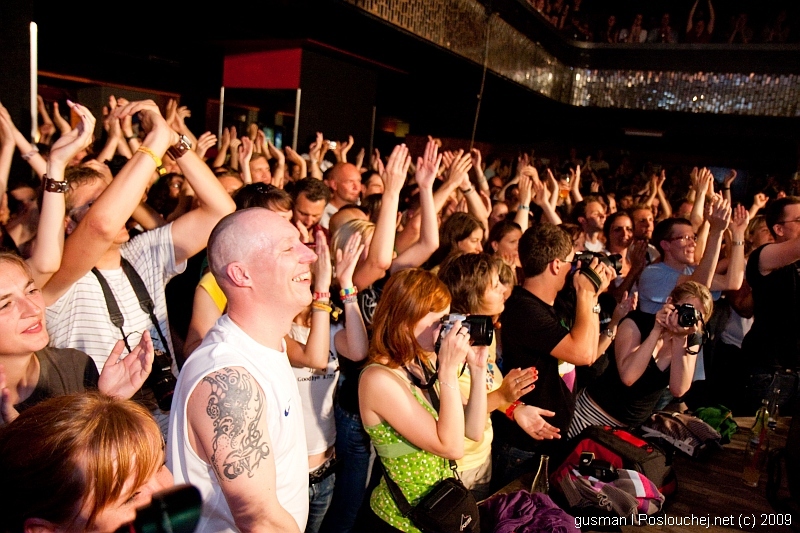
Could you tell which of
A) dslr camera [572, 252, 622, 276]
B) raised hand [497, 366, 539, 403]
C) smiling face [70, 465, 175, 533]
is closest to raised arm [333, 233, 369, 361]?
raised hand [497, 366, 539, 403]

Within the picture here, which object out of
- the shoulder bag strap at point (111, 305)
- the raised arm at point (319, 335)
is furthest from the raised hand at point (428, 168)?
the shoulder bag strap at point (111, 305)

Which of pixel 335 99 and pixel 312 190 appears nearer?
pixel 312 190

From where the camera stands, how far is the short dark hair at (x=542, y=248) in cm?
240

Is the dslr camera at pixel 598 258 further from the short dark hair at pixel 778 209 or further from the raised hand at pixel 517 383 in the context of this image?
the short dark hair at pixel 778 209

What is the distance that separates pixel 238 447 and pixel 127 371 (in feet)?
1.71

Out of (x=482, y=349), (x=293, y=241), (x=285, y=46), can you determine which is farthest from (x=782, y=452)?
(x=285, y=46)

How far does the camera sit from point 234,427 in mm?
1037

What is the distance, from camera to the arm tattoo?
103cm

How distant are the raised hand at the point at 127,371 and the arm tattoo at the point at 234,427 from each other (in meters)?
0.38

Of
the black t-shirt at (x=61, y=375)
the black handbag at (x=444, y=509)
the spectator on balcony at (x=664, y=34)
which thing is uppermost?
the spectator on balcony at (x=664, y=34)

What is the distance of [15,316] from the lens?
4.12 ft

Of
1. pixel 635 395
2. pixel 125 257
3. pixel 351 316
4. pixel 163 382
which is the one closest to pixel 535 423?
pixel 635 395

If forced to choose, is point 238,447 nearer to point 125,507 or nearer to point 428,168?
point 125,507

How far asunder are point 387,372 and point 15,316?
89 cm
